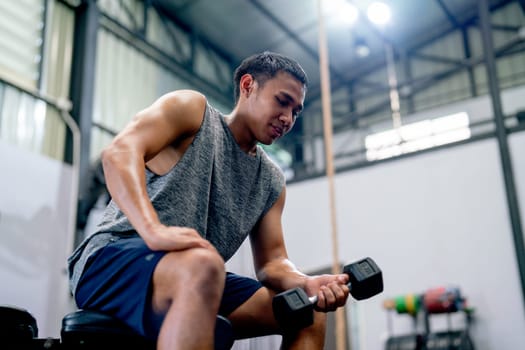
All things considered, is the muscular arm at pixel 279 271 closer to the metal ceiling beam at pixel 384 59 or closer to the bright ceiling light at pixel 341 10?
the bright ceiling light at pixel 341 10

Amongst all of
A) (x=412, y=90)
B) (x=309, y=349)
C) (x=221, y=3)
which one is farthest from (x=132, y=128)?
(x=412, y=90)

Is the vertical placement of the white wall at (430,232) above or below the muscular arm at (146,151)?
above

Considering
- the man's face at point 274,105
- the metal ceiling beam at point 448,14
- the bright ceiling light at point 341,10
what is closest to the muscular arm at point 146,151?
the man's face at point 274,105

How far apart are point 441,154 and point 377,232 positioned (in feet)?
3.31

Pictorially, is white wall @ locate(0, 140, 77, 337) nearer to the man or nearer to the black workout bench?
the man

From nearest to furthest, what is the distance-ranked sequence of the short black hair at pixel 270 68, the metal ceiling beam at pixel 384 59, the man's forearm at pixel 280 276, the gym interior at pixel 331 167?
the man's forearm at pixel 280 276 → the short black hair at pixel 270 68 → the gym interior at pixel 331 167 → the metal ceiling beam at pixel 384 59

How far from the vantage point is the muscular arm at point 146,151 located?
1204 mm

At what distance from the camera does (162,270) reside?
1.17 metres

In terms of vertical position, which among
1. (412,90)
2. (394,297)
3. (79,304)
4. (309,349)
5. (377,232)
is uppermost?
(412,90)

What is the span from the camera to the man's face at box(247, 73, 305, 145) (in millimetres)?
1723

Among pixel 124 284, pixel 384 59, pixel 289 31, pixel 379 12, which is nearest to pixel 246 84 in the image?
pixel 124 284

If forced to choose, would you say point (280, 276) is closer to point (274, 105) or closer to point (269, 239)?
point (269, 239)

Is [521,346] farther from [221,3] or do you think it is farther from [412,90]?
[221,3]

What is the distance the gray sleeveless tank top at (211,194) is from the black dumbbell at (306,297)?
0.29 metres
